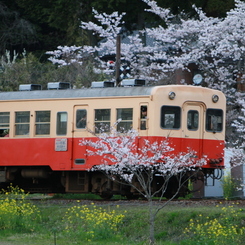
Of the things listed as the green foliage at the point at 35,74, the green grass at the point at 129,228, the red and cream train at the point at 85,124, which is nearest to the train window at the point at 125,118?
the red and cream train at the point at 85,124

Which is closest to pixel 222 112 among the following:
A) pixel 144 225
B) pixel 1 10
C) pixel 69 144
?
pixel 69 144

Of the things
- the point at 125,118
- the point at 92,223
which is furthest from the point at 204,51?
the point at 92,223

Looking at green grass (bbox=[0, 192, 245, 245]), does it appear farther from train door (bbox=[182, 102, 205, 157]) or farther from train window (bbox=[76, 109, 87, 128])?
train window (bbox=[76, 109, 87, 128])

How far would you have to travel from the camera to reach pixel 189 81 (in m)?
31.8

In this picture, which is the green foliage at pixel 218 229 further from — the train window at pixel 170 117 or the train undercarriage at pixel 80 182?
the train window at pixel 170 117

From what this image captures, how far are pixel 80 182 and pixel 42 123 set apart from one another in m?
1.89

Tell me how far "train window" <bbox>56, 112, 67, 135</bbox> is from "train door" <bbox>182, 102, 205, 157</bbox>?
314 cm

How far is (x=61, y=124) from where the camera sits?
19266 mm

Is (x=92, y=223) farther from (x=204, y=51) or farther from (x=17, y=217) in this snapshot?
(x=204, y=51)

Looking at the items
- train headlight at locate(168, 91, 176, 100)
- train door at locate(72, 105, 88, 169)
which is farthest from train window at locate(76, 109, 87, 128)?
train headlight at locate(168, 91, 176, 100)

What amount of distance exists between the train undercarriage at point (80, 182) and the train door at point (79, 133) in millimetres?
512

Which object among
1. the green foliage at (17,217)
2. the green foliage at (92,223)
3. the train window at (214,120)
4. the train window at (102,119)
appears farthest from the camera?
the train window at (214,120)

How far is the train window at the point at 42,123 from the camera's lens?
63.9 feet

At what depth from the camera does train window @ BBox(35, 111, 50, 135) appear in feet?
63.9
